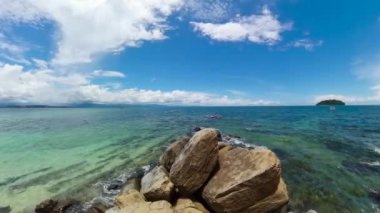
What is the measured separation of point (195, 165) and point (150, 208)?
277 centimetres

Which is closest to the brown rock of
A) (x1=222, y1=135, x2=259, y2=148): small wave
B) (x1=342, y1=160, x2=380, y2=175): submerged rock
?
(x1=342, y1=160, x2=380, y2=175): submerged rock

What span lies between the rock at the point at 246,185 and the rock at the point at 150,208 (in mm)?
1988

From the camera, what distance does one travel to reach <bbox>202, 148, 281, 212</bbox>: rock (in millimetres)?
10891

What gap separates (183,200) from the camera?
11617 millimetres

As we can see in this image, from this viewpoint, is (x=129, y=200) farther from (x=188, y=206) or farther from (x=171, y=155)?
(x=171, y=155)

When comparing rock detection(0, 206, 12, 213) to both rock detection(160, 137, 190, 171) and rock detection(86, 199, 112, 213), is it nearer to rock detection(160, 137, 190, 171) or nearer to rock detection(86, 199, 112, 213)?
rock detection(86, 199, 112, 213)

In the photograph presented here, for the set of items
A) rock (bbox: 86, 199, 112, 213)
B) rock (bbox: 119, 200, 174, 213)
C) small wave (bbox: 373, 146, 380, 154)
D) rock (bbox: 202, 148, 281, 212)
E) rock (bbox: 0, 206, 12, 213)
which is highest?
rock (bbox: 202, 148, 281, 212)

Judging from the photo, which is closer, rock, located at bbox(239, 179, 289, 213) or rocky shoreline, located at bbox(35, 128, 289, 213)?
rocky shoreline, located at bbox(35, 128, 289, 213)

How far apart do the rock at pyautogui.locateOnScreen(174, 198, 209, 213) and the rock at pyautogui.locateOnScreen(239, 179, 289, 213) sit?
6.05ft

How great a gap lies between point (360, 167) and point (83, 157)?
83.4 feet

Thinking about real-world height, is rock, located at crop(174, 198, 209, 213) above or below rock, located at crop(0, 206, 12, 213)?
above

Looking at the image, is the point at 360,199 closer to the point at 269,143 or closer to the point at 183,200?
the point at 183,200

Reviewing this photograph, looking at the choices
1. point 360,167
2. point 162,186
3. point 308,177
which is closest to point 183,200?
point 162,186

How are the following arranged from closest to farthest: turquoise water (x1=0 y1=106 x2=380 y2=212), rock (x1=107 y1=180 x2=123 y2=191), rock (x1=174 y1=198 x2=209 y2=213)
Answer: rock (x1=174 y1=198 x2=209 y2=213)
turquoise water (x1=0 y1=106 x2=380 y2=212)
rock (x1=107 y1=180 x2=123 y2=191)
